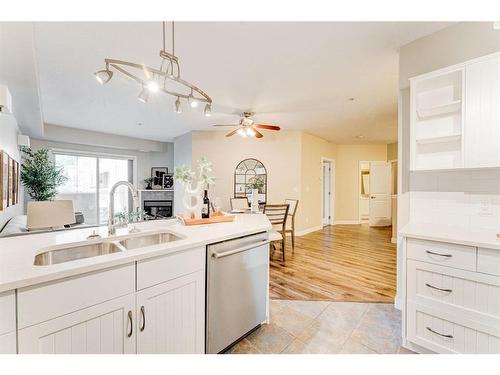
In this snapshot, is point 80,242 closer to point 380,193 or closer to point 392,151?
point 380,193

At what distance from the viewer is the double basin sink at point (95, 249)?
1246mm

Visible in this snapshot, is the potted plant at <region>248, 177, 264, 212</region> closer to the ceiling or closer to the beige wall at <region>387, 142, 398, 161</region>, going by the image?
the ceiling

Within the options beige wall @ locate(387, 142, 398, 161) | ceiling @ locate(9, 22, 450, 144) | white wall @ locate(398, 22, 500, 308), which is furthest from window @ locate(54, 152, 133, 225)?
beige wall @ locate(387, 142, 398, 161)

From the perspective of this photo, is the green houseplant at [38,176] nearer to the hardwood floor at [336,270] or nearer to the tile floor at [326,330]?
the hardwood floor at [336,270]

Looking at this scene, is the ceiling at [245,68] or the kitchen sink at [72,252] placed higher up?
the ceiling at [245,68]

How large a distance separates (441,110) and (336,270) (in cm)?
231

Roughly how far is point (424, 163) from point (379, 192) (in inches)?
215

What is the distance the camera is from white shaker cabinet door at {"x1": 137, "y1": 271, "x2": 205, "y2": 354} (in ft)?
3.88

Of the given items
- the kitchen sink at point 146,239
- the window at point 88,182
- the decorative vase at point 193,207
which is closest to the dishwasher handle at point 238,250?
the kitchen sink at point 146,239

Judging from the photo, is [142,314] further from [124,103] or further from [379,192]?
[379,192]

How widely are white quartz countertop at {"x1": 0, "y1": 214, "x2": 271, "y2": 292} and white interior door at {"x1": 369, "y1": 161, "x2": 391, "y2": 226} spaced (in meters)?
6.07

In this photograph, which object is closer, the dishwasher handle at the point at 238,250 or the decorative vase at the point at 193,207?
the dishwasher handle at the point at 238,250

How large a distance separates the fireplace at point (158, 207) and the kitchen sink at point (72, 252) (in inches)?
224
